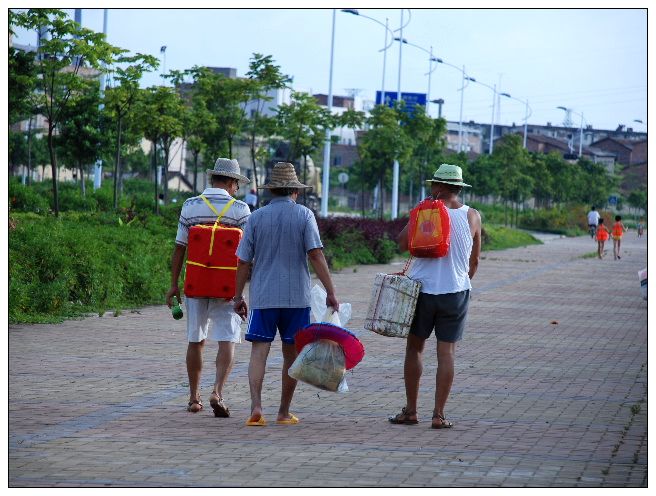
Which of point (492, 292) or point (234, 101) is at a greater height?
point (234, 101)

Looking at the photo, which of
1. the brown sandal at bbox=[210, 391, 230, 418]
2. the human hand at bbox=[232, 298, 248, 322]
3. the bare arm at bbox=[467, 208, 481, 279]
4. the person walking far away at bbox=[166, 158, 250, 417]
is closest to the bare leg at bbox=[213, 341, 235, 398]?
the person walking far away at bbox=[166, 158, 250, 417]

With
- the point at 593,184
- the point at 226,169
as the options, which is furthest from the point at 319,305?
the point at 593,184

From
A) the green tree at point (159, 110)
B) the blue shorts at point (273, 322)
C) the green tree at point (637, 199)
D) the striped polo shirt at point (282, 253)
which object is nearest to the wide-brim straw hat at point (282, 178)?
the striped polo shirt at point (282, 253)

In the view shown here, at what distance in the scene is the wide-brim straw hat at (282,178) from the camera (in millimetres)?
8266

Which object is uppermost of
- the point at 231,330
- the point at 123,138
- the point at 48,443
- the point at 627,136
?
the point at 627,136

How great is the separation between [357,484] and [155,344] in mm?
6524

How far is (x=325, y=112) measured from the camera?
33594 millimetres

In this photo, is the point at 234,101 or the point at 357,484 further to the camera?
the point at 234,101

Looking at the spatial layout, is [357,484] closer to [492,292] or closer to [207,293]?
[207,293]

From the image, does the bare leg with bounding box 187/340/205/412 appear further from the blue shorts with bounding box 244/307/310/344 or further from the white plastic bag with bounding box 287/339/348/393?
the white plastic bag with bounding box 287/339/348/393

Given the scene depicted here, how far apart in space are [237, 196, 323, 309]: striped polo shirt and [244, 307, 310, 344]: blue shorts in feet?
0.23

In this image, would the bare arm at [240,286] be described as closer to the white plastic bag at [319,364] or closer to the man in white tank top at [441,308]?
the white plastic bag at [319,364]

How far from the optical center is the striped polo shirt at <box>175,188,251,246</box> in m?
8.66

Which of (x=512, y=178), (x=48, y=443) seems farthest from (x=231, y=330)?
(x=512, y=178)
